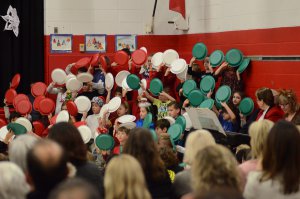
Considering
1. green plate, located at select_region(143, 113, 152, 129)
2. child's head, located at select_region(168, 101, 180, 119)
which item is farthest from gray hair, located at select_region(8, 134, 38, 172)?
child's head, located at select_region(168, 101, 180, 119)

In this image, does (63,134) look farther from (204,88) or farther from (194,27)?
(194,27)

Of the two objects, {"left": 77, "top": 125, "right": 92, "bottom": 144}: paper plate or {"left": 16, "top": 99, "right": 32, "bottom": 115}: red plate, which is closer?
{"left": 77, "top": 125, "right": 92, "bottom": 144}: paper plate

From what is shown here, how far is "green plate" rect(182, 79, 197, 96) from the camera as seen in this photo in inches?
336

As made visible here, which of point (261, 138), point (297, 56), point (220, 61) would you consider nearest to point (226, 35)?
point (220, 61)

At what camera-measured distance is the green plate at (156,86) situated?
29.3ft

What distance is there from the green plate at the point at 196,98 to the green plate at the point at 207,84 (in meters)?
0.27

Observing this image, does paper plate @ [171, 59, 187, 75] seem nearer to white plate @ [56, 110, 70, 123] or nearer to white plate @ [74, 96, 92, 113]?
white plate @ [74, 96, 92, 113]

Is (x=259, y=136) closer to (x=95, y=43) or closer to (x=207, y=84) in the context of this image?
(x=207, y=84)

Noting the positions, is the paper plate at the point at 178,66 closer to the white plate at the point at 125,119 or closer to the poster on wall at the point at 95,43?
the white plate at the point at 125,119

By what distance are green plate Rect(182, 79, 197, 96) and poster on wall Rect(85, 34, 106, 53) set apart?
313 cm

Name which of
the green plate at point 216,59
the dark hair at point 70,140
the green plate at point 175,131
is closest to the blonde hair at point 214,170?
the dark hair at point 70,140

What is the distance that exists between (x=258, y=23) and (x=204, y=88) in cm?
119

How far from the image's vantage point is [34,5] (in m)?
11.2

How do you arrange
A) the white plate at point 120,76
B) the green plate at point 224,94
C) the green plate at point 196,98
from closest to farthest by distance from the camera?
the green plate at point 224,94, the green plate at point 196,98, the white plate at point 120,76
